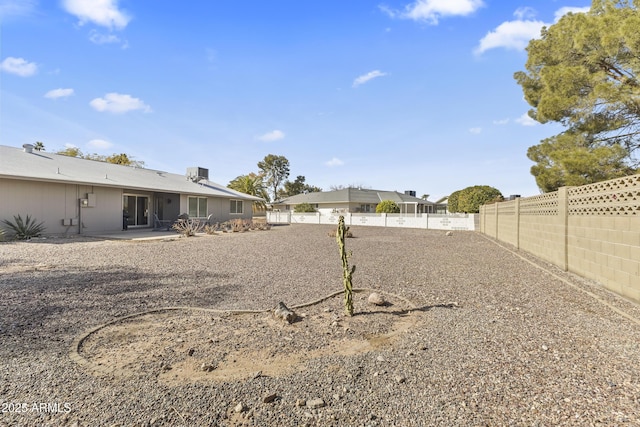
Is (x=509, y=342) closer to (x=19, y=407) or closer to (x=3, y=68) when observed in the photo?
(x=19, y=407)

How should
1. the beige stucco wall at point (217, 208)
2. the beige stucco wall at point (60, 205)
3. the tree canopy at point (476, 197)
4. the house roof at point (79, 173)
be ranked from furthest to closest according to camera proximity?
the tree canopy at point (476, 197)
the beige stucco wall at point (217, 208)
the house roof at point (79, 173)
the beige stucco wall at point (60, 205)

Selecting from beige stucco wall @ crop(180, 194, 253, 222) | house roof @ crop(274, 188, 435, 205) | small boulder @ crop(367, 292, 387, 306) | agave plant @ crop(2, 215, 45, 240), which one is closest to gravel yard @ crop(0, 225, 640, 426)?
small boulder @ crop(367, 292, 387, 306)

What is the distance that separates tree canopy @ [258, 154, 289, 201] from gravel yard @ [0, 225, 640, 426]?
2028 inches

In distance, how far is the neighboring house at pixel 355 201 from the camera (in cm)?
3603

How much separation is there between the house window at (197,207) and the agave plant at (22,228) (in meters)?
7.71

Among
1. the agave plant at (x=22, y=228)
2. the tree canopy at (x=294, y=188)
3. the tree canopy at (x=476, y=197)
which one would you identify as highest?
the tree canopy at (x=294, y=188)

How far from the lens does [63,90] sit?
49.0 feet

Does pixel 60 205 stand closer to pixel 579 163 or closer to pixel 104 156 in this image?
pixel 579 163

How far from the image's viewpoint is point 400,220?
25.5 metres

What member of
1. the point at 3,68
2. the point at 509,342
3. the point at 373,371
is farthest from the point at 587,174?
the point at 3,68

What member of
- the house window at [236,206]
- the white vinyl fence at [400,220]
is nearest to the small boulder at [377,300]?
the white vinyl fence at [400,220]

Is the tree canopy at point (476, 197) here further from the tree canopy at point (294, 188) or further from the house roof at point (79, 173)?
the tree canopy at point (294, 188)

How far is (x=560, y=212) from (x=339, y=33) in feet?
29.5

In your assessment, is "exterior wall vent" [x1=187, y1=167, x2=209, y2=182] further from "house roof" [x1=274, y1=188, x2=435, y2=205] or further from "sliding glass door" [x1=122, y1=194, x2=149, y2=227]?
"house roof" [x1=274, y1=188, x2=435, y2=205]
